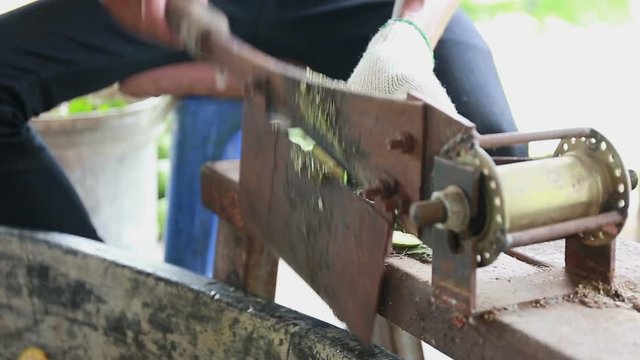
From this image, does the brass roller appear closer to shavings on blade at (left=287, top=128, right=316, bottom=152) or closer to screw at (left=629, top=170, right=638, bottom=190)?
screw at (left=629, top=170, right=638, bottom=190)

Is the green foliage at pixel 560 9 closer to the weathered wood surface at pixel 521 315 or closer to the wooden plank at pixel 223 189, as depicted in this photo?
the wooden plank at pixel 223 189

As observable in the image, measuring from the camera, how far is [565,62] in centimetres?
235

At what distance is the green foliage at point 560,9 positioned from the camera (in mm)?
2281

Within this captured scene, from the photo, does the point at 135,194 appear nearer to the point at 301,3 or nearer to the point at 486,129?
the point at 301,3

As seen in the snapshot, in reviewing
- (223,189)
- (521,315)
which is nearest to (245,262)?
(223,189)

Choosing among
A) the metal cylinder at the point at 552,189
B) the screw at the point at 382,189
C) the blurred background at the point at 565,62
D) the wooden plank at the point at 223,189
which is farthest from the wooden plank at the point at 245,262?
the blurred background at the point at 565,62

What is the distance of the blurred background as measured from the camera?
88.7 inches

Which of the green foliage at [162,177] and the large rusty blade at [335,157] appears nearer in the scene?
the large rusty blade at [335,157]

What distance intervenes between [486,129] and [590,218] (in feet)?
1.84

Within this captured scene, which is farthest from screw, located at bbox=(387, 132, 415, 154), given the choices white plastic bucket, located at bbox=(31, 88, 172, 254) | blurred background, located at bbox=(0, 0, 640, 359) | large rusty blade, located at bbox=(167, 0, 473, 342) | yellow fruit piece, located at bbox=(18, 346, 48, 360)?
blurred background, located at bbox=(0, 0, 640, 359)

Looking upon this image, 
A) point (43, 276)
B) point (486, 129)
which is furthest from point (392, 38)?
point (43, 276)

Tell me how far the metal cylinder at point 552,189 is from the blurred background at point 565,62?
149 cm

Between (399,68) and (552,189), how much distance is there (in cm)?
31

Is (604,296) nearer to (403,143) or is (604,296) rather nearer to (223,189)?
(403,143)
